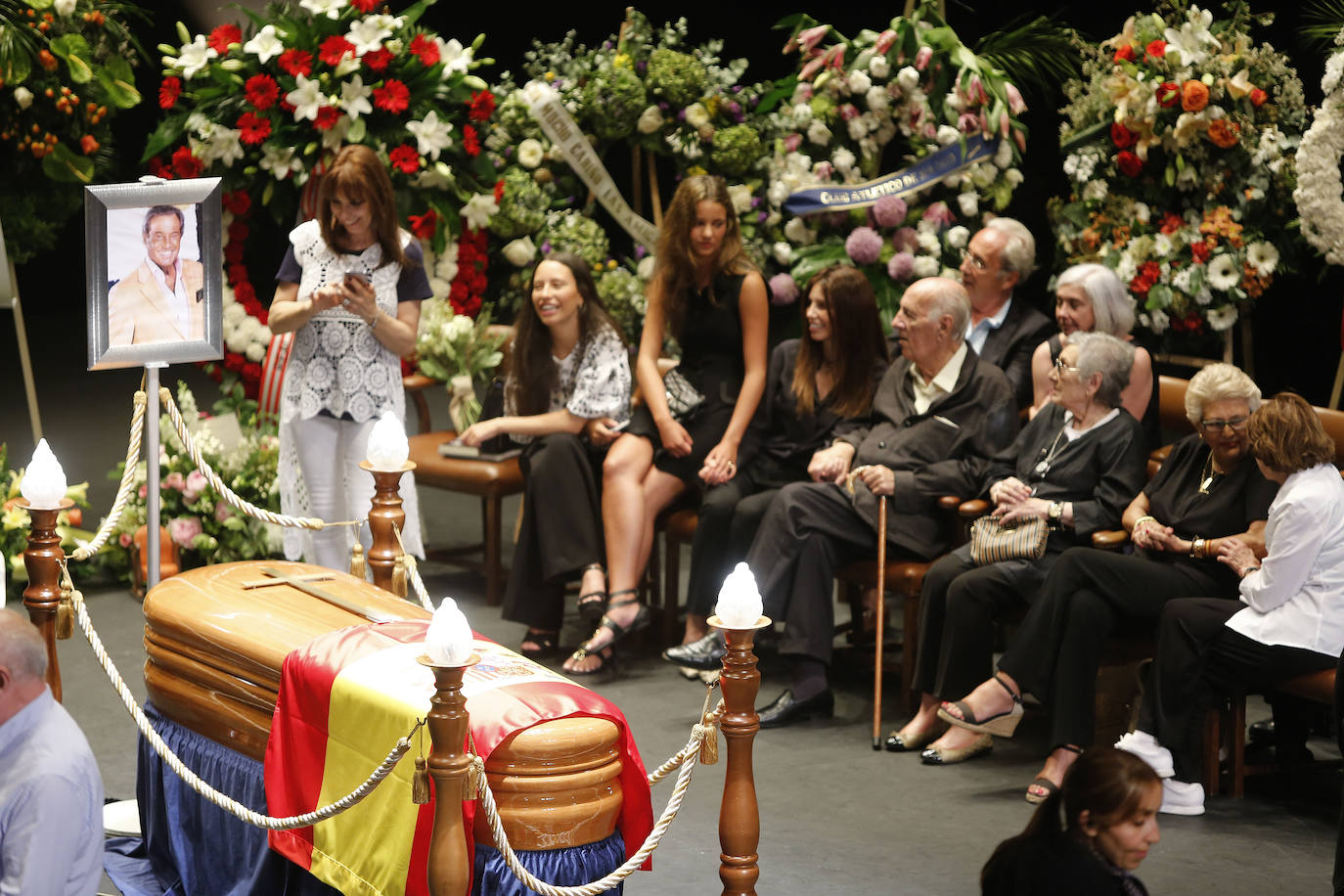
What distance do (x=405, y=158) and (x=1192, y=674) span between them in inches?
148

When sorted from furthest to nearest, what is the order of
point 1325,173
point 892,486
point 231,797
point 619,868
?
point 1325,173 → point 892,486 → point 231,797 → point 619,868

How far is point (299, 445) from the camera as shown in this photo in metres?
5.59

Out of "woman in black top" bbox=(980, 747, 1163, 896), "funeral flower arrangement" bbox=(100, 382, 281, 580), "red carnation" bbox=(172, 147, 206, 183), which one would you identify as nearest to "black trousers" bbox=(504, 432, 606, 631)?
"funeral flower arrangement" bbox=(100, 382, 281, 580)

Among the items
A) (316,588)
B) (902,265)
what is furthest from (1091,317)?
(316,588)

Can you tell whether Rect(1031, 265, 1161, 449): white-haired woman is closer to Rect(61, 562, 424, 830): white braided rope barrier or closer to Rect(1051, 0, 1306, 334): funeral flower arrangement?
Rect(1051, 0, 1306, 334): funeral flower arrangement

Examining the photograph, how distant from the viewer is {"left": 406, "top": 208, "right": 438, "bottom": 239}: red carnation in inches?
270

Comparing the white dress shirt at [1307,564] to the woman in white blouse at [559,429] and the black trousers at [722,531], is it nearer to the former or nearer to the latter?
the black trousers at [722,531]

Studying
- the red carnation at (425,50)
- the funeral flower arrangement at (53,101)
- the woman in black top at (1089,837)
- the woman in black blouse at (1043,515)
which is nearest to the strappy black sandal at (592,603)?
the woman in black blouse at (1043,515)

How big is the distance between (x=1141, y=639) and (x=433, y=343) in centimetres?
319

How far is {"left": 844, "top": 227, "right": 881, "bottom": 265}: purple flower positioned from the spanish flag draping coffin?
3.00 metres

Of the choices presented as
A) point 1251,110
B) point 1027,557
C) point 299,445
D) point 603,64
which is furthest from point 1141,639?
point 603,64

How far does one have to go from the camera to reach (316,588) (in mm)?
3854

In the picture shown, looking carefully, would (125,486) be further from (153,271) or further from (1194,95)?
(1194,95)

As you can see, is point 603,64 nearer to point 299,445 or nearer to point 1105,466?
point 299,445
